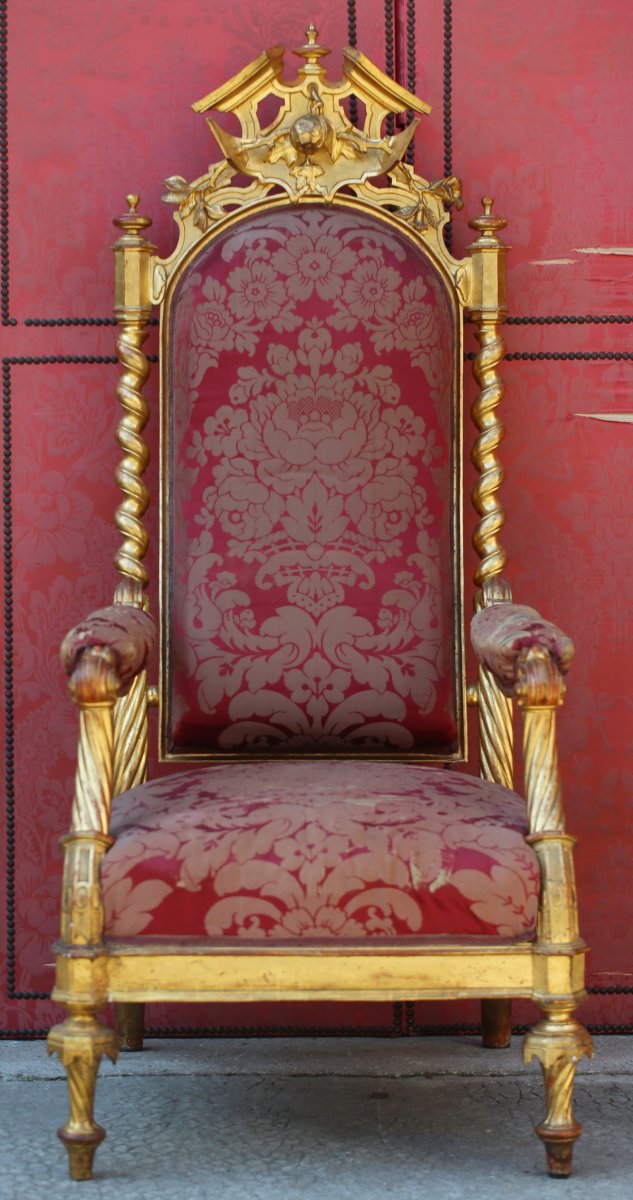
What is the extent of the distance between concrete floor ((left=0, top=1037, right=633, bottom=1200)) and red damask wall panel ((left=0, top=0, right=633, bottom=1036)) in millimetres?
163

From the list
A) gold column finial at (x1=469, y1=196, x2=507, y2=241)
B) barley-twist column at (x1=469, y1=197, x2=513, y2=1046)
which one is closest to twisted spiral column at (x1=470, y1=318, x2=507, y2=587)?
barley-twist column at (x1=469, y1=197, x2=513, y2=1046)

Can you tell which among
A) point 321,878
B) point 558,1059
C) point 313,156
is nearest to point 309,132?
point 313,156

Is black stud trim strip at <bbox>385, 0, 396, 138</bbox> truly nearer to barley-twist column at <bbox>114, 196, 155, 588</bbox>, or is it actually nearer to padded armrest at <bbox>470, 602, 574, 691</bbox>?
barley-twist column at <bbox>114, 196, 155, 588</bbox>

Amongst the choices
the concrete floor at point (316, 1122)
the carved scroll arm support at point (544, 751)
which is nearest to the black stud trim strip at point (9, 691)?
the concrete floor at point (316, 1122)

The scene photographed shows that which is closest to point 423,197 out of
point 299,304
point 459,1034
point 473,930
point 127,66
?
point 299,304

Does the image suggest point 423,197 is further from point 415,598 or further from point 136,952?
point 136,952

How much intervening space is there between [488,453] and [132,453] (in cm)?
57

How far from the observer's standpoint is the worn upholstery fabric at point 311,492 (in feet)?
7.49

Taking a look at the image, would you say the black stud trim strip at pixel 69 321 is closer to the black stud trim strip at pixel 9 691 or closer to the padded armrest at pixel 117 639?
the black stud trim strip at pixel 9 691

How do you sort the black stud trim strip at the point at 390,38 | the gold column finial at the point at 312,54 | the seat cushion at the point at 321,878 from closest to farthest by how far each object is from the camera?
the seat cushion at the point at 321,878 → the gold column finial at the point at 312,54 → the black stud trim strip at the point at 390,38

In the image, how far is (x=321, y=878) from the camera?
1.81m

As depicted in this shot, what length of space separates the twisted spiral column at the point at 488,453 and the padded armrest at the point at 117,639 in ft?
1.93

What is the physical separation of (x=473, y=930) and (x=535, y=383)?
1106mm

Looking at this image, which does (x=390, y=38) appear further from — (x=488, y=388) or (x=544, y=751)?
(x=544, y=751)
